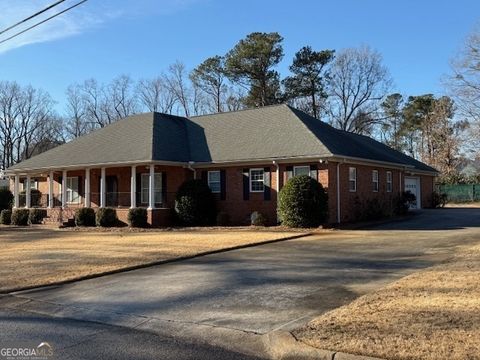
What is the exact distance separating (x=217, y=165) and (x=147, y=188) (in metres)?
4.84

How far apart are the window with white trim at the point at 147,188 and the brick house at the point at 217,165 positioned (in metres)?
0.06

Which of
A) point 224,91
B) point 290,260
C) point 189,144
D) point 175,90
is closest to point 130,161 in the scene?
point 189,144

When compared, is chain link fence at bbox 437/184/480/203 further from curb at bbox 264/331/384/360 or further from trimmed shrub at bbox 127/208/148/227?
curb at bbox 264/331/384/360

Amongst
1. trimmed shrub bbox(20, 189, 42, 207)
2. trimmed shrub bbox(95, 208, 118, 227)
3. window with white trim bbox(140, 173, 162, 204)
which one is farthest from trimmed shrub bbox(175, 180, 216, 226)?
trimmed shrub bbox(20, 189, 42, 207)

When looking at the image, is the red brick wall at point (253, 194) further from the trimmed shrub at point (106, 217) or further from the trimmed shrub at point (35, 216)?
the trimmed shrub at point (35, 216)

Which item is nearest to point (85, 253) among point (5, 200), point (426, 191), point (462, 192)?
point (5, 200)

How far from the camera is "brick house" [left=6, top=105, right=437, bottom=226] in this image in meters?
25.6

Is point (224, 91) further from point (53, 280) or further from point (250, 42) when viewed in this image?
point (53, 280)

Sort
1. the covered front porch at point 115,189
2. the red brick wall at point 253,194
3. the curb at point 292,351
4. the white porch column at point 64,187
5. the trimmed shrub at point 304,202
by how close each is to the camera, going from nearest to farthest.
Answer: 1. the curb at point 292,351
2. the trimmed shrub at point 304,202
3. the red brick wall at point 253,194
4. the covered front porch at point 115,189
5. the white porch column at point 64,187

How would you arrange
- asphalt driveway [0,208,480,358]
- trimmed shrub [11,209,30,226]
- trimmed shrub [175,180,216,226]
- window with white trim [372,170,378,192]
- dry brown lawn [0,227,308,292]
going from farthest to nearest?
trimmed shrub [11,209,30,226], window with white trim [372,170,378,192], trimmed shrub [175,180,216,226], dry brown lawn [0,227,308,292], asphalt driveway [0,208,480,358]

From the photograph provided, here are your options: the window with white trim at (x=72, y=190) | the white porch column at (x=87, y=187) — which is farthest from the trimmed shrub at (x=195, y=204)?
the window with white trim at (x=72, y=190)

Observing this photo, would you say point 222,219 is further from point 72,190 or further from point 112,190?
point 72,190

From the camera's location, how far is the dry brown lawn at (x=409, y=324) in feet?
19.1

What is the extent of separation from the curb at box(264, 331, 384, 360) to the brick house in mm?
17574
